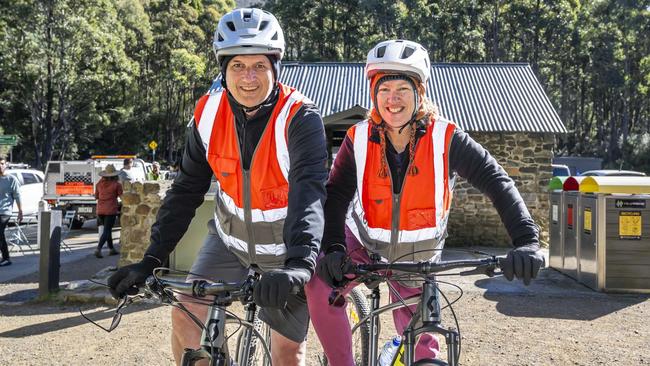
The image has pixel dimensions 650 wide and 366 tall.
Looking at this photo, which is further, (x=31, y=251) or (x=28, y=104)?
(x=28, y=104)

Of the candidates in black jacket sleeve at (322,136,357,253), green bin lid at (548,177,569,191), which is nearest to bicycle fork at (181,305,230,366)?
black jacket sleeve at (322,136,357,253)

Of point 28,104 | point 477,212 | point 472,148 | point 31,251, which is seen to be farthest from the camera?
point 28,104

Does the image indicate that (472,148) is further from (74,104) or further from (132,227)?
(74,104)

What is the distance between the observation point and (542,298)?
8.54 m

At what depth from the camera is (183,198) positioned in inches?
119

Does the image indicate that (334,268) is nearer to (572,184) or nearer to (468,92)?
(572,184)

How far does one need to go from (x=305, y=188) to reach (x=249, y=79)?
57cm

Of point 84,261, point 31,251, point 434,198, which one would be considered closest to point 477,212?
point 84,261

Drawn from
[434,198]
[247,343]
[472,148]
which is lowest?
[247,343]

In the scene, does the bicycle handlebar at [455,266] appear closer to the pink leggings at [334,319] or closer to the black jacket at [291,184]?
the black jacket at [291,184]

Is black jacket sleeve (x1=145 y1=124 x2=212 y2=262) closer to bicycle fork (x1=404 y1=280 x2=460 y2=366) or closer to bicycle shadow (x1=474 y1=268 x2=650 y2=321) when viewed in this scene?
bicycle fork (x1=404 y1=280 x2=460 y2=366)

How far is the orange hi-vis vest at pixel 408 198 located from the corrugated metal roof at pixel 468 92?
11.6 meters

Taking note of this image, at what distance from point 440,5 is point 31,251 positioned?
38532mm

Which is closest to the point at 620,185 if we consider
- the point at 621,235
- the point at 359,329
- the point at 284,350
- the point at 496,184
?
the point at 621,235
